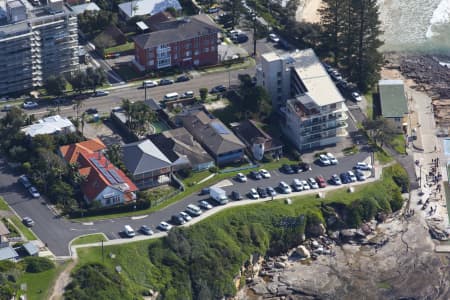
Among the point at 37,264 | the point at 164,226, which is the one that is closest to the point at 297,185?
the point at 164,226

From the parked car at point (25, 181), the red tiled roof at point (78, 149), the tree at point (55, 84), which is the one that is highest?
the tree at point (55, 84)

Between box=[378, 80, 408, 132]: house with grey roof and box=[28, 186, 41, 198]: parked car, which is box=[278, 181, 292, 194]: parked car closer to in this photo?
box=[378, 80, 408, 132]: house with grey roof

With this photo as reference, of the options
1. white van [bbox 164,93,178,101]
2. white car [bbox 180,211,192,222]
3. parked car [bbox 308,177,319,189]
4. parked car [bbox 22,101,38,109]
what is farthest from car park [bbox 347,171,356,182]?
parked car [bbox 22,101,38,109]

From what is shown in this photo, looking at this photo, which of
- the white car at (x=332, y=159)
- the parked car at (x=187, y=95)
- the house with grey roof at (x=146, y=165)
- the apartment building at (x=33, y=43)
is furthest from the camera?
the parked car at (x=187, y=95)

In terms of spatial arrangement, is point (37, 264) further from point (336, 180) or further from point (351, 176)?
point (351, 176)

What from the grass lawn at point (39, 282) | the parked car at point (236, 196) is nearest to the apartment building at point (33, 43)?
the parked car at point (236, 196)

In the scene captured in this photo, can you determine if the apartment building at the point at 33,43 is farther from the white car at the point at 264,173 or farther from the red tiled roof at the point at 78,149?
the white car at the point at 264,173
